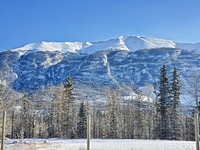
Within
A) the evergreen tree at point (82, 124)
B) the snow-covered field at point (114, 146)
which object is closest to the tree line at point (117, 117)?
the evergreen tree at point (82, 124)

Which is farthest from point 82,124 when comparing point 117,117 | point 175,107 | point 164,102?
point 175,107

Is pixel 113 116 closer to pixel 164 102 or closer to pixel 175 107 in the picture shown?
pixel 164 102

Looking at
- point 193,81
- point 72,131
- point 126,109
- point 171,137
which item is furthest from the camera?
point 126,109

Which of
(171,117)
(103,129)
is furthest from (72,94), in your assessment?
(171,117)

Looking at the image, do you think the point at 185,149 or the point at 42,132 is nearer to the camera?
the point at 185,149

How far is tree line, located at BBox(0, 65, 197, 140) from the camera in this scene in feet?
158

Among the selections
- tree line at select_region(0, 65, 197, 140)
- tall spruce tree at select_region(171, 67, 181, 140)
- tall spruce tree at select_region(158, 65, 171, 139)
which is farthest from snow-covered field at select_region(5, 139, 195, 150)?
tall spruce tree at select_region(158, 65, 171, 139)

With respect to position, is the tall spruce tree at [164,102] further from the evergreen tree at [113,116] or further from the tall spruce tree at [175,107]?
the evergreen tree at [113,116]

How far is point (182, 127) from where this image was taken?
5444 centimetres

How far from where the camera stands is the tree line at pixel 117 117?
4826 cm

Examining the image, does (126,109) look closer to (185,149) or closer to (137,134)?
(137,134)

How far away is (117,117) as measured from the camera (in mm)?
62562

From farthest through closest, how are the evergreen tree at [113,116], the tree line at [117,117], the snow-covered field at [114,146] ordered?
the evergreen tree at [113,116], the tree line at [117,117], the snow-covered field at [114,146]

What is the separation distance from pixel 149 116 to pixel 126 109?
8.39 metres
